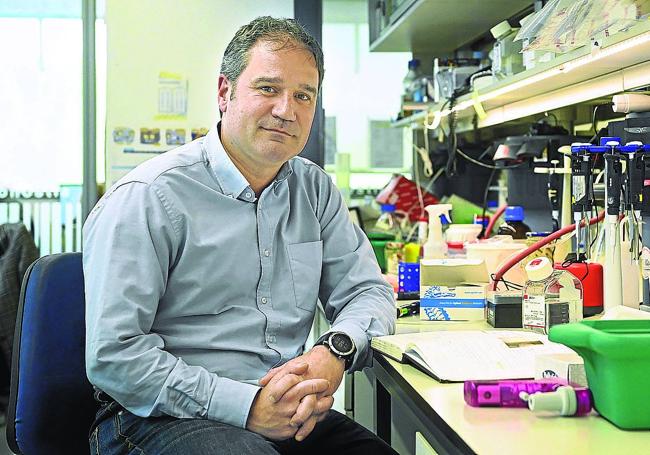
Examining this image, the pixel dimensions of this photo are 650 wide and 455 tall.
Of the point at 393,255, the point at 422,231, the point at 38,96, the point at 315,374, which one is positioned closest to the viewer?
the point at 315,374

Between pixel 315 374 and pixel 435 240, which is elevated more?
pixel 435 240

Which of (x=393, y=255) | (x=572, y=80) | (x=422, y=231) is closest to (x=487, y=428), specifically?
(x=572, y=80)

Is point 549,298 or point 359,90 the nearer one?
point 549,298

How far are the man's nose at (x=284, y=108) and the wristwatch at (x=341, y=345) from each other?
1.41 ft

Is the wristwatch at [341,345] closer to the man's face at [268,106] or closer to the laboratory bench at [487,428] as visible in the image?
the laboratory bench at [487,428]

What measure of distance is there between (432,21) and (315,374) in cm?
210

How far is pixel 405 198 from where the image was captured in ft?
11.6

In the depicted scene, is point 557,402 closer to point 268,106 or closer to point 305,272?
point 305,272

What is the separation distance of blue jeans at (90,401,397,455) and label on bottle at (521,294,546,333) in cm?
40

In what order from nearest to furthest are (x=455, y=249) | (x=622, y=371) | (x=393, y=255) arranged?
(x=622, y=371), (x=455, y=249), (x=393, y=255)

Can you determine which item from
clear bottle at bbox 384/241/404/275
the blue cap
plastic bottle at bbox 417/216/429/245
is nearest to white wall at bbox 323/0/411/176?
plastic bottle at bbox 417/216/429/245

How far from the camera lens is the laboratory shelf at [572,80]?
1.66 metres

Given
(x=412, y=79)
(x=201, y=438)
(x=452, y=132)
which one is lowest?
(x=201, y=438)

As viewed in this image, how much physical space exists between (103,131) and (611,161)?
2.64 m
